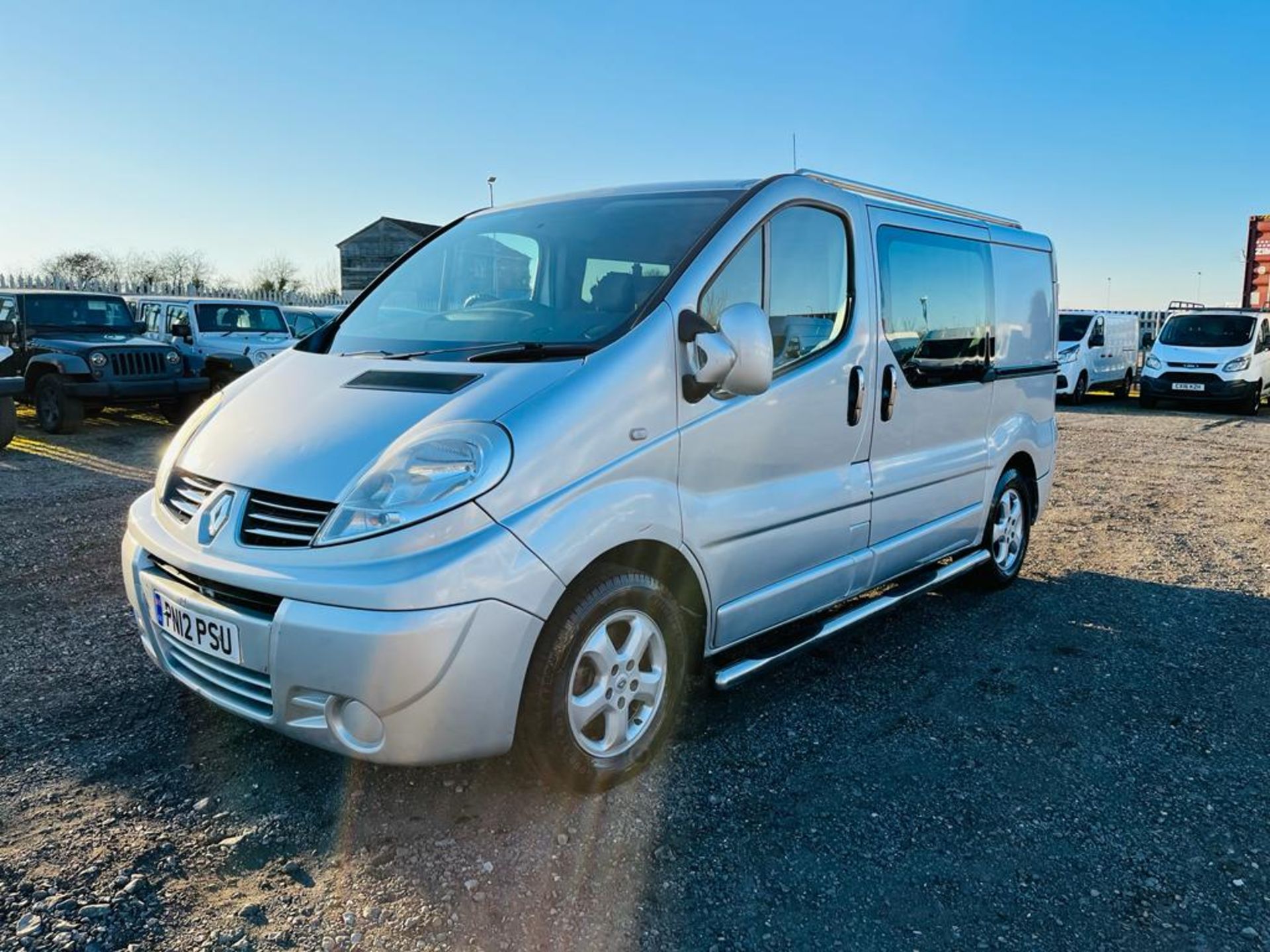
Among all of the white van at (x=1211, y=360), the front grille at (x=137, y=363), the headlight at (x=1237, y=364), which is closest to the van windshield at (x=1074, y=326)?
the white van at (x=1211, y=360)

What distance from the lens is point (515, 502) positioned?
2539 millimetres

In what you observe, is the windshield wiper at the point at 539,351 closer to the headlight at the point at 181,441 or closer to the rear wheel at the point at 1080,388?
the headlight at the point at 181,441

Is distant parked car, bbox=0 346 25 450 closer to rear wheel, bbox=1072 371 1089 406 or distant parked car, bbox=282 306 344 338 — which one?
distant parked car, bbox=282 306 344 338

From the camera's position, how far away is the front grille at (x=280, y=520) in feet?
8.37

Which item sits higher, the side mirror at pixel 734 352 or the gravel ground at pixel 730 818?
the side mirror at pixel 734 352

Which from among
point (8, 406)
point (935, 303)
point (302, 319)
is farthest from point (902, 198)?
point (302, 319)

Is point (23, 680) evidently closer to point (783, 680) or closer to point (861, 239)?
point (783, 680)

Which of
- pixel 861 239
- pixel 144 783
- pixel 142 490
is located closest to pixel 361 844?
pixel 144 783

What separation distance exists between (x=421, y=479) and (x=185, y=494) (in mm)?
980

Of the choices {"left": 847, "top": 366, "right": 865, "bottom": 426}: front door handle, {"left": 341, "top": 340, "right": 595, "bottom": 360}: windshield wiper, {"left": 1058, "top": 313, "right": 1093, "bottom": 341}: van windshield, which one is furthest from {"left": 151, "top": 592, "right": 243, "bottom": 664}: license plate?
{"left": 1058, "top": 313, "right": 1093, "bottom": 341}: van windshield

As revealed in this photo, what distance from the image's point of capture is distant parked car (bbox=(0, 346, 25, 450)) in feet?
30.5

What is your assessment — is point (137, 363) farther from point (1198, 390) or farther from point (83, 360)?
point (1198, 390)

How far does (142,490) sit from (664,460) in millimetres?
6256

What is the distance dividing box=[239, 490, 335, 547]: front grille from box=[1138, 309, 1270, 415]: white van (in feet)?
61.0
